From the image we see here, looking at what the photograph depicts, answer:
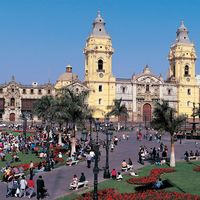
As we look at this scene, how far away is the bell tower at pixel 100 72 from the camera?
262ft

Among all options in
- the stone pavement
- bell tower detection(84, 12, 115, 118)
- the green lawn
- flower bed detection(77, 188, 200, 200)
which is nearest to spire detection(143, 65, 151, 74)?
bell tower detection(84, 12, 115, 118)

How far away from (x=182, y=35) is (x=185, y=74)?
29.4ft

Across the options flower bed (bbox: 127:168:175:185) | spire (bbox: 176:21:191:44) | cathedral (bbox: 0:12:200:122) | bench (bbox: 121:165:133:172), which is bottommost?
flower bed (bbox: 127:168:175:185)

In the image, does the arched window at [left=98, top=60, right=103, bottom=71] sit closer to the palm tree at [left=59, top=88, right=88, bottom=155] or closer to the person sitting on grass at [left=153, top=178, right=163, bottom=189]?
the palm tree at [left=59, top=88, right=88, bottom=155]

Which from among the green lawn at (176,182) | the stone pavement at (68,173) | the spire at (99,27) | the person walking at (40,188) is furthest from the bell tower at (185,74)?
the person walking at (40,188)

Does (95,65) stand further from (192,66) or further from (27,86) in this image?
(192,66)

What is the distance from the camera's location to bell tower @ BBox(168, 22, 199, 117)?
8589cm

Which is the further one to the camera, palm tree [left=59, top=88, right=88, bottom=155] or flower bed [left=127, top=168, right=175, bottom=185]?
palm tree [left=59, top=88, right=88, bottom=155]

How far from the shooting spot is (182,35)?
88250 mm

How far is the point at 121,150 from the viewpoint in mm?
37031

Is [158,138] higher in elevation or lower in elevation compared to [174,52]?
lower

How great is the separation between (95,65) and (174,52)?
19.3 meters

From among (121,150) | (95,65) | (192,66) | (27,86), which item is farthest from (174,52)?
(121,150)

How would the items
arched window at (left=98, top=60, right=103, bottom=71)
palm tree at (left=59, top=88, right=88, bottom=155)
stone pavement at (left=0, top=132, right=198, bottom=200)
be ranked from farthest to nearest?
1. arched window at (left=98, top=60, right=103, bottom=71)
2. palm tree at (left=59, top=88, right=88, bottom=155)
3. stone pavement at (left=0, top=132, right=198, bottom=200)
